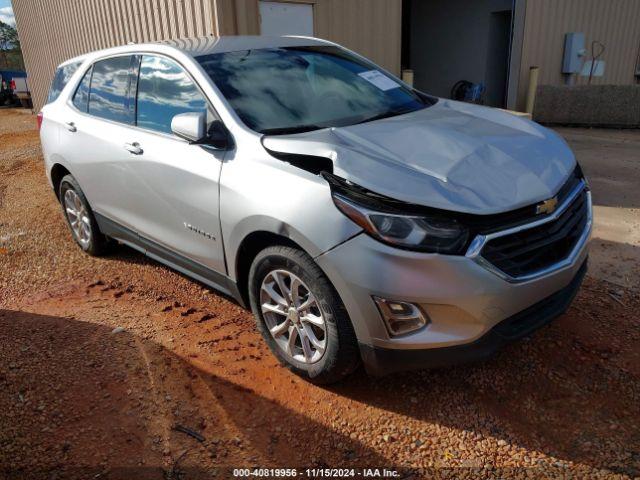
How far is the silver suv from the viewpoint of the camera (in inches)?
92.6

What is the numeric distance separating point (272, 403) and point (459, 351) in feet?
3.31

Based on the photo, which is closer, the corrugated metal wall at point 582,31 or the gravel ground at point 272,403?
Answer: the gravel ground at point 272,403

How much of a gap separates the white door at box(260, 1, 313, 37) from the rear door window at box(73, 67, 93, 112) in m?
3.72

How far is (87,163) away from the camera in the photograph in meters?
4.28

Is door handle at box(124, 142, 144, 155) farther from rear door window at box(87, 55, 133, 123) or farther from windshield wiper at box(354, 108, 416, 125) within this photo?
windshield wiper at box(354, 108, 416, 125)

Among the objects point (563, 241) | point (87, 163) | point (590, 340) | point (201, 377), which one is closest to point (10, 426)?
point (201, 377)

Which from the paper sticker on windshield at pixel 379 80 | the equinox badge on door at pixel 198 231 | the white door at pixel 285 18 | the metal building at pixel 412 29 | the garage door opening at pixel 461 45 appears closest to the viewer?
the equinox badge on door at pixel 198 231

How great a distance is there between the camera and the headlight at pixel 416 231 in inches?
91.2

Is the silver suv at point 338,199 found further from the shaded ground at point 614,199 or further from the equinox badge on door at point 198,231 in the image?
the shaded ground at point 614,199

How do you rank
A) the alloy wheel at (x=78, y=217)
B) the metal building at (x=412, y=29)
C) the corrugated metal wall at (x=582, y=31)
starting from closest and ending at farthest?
the alloy wheel at (x=78, y=217) → the metal building at (x=412, y=29) → the corrugated metal wall at (x=582, y=31)

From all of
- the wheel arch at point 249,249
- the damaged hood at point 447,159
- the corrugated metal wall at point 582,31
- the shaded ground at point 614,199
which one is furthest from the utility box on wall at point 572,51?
the wheel arch at point 249,249

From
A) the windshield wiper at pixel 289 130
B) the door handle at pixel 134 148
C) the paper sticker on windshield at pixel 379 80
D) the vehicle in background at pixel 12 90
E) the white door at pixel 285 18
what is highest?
the white door at pixel 285 18

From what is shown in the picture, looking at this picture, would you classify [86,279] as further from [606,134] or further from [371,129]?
[606,134]

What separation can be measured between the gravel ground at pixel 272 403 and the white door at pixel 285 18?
528 cm
